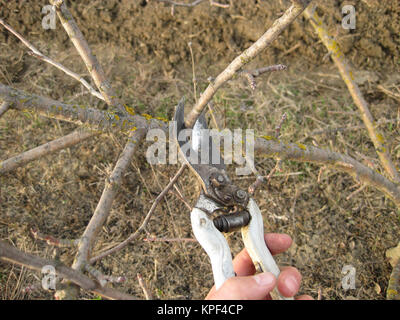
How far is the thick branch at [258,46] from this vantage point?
121 centimetres

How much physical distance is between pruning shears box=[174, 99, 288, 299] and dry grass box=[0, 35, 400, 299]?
69 centimetres

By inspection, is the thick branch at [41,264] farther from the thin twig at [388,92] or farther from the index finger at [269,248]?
the thin twig at [388,92]

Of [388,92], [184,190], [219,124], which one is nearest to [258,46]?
[219,124]

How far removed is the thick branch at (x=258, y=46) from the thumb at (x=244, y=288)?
76 cm

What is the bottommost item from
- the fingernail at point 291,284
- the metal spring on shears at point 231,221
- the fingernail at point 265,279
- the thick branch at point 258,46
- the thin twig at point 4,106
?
the fingernail at point 291,284

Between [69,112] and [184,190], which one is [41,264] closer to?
[69,112]

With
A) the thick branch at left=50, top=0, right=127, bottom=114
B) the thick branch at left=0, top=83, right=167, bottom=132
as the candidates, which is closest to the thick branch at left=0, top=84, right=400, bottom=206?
the thick branch at left=0, top=83, right=167, bottom=132

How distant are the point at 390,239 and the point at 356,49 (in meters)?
1.79

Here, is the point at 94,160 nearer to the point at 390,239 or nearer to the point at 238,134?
the point at 238,134

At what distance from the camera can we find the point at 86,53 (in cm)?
170

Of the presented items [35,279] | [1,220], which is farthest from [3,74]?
[35,279]

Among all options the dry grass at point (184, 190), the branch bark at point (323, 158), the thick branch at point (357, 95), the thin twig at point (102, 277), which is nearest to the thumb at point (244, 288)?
the thin twig at point (102, 277)

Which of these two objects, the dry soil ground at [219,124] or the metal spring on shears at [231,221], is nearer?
the metal spring on shears at [231,221]

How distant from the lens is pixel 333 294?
7.98ft
